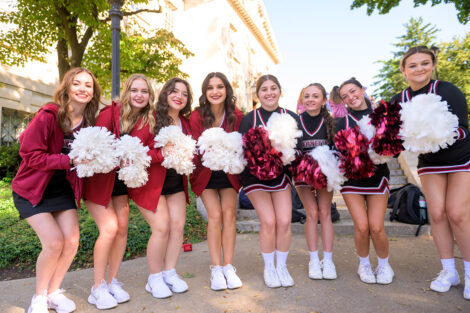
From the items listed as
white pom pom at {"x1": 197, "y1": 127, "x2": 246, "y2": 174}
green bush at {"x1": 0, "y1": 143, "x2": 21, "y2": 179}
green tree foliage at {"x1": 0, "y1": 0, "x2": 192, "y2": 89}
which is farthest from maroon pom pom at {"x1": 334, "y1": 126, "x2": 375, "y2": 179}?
green bush at {"x1": 0, "y1": 143, "x2": 21, "y2": 179}

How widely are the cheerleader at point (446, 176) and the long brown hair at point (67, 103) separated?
3.04 metres

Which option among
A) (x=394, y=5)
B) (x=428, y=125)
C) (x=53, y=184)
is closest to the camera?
(x=428, y=125)

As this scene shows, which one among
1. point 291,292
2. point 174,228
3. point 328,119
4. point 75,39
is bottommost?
point 291,292

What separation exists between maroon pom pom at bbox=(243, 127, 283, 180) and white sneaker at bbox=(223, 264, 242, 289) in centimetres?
109

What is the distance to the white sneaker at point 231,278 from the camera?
3.32m

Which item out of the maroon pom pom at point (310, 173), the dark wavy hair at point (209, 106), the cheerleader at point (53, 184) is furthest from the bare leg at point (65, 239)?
the maroon pom pom at point (310, 173)

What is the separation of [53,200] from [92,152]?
0.61m

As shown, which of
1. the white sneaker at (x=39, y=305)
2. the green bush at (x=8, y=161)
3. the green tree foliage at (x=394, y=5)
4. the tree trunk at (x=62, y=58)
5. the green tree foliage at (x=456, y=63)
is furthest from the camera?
the green tree foliage at (x=456, y=63)

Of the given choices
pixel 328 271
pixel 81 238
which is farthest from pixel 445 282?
pixel 81 238

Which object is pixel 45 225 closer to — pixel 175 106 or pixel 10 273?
pixel 175 106

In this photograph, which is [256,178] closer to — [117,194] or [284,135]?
[284,135]

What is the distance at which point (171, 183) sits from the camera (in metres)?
3.30

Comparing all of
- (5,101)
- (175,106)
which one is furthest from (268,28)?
(175,106)

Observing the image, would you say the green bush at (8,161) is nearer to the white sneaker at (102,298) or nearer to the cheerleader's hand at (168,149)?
the white sneaker at (102,298)
